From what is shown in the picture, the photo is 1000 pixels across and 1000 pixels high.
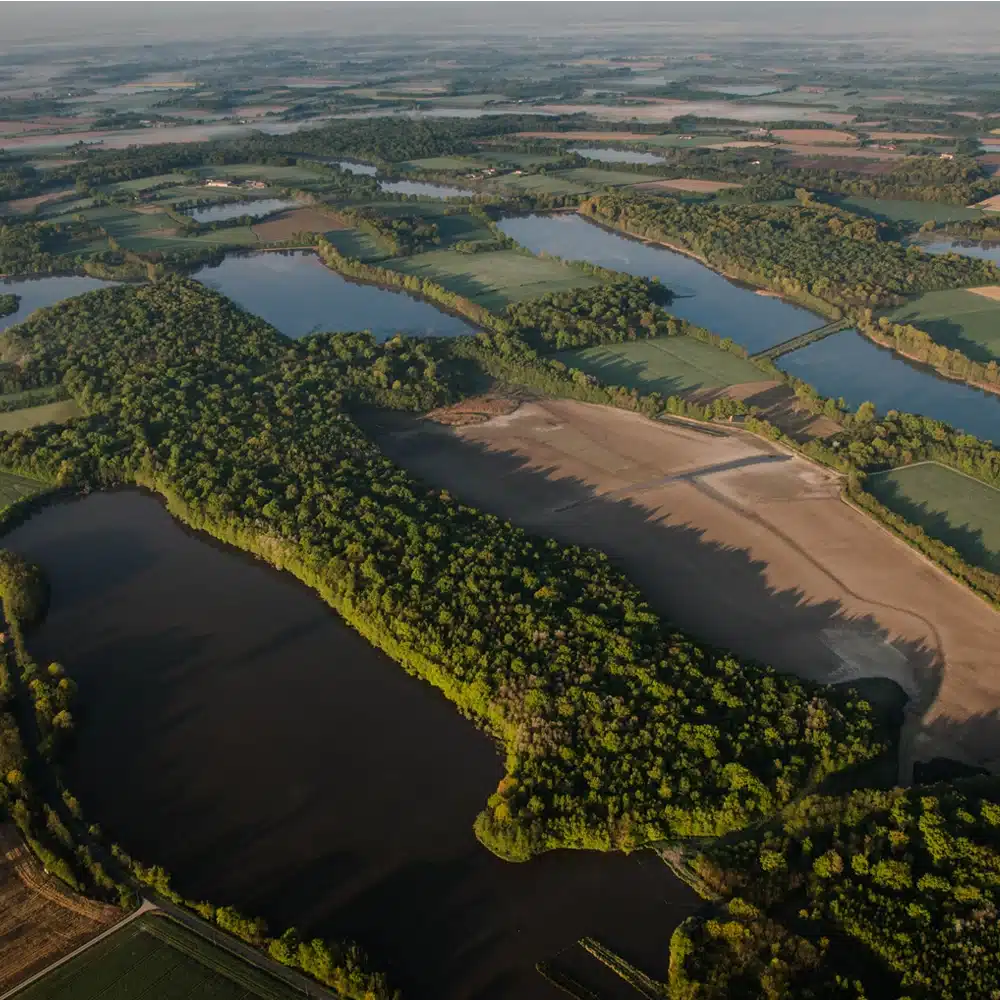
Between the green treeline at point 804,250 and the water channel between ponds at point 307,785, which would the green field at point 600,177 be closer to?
the green treeline at point 804,250

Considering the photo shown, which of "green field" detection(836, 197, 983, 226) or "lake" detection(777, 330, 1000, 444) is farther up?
"green field" detection(836, 197, 983, 226)

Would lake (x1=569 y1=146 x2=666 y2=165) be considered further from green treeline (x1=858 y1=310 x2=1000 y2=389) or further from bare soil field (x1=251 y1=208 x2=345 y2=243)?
green treeline (x1=858 y1=310 x2=1000 y2=389)

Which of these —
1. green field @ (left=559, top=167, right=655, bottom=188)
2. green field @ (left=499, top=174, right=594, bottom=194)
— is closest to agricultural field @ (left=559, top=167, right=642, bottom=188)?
green field @ (left=559, top=167, right=655, bottom=188)

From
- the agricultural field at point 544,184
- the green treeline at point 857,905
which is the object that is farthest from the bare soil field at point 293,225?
the green treeline at point 857,905

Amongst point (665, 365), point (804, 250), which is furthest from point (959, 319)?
point (665, 365)

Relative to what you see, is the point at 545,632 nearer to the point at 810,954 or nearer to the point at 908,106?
the point at 810,954

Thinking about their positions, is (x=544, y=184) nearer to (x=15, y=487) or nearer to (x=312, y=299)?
(x=312, y=299)
